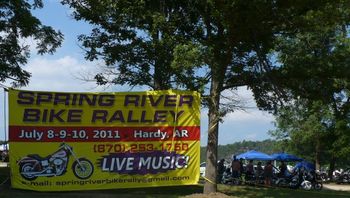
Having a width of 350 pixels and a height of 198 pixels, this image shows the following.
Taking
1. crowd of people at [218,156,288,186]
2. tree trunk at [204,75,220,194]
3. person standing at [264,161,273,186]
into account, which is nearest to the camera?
tree trunk at [204,75,220,194]

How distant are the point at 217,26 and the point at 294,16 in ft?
7.90

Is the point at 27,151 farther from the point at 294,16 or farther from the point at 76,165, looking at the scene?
the point at 294,16

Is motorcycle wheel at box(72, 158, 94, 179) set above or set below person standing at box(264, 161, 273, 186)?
above

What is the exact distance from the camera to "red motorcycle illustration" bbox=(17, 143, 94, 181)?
1575 cm

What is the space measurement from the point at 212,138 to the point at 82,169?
4191 millimetres

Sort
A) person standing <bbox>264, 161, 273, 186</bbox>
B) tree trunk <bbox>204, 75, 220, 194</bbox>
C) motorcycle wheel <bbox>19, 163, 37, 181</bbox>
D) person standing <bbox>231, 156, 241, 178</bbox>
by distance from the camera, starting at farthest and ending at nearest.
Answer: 1. person standing <bbox>231, 156, 241, 178</bbox>
2. person standing <bbox>264, 161, 273, 186</bbox>
3. tree trunk <bbox>204, 75, 220, 194</bbox>
4. motorcycle wheel <bbox>19, 163, 37, 181</bbox>

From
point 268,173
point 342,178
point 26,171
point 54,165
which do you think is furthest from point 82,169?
point 342,178

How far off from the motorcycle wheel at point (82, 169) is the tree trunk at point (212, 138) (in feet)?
12.2

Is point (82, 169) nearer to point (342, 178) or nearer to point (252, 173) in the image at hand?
point (252, 173)

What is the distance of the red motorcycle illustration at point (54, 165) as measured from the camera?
15.8 m

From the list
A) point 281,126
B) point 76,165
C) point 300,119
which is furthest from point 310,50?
point 76,165

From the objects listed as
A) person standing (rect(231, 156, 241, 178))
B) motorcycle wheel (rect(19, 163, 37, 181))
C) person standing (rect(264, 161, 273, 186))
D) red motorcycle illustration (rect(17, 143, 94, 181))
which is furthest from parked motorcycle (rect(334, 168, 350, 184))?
motorcycle wheel (rect(19, 163, 37, 181))

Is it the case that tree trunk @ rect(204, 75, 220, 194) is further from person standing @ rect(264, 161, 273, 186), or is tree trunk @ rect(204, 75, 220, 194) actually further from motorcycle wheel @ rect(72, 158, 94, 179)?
person standing @ rect(264, 161, 273, 186)

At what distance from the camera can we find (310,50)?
111 feet
